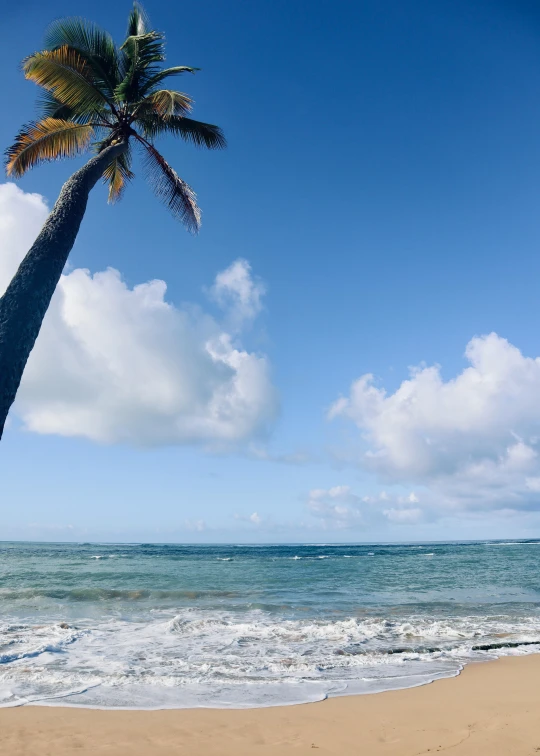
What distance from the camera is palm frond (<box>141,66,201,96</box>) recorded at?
29.6ft

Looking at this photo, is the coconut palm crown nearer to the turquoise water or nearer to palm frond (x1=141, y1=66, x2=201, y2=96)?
palm frond (x1=141, y1=66, x2=201, y2=96)

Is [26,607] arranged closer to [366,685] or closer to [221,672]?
[221,672]

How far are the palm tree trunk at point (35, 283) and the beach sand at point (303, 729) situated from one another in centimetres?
394

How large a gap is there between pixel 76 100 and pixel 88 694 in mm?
10085

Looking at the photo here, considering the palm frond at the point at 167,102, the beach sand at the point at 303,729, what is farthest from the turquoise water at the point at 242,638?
the palm frond at the point at 167,102

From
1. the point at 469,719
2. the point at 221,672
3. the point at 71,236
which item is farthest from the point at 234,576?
the point at 71,236

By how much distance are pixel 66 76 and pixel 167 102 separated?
1718 mm

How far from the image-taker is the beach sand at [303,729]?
218 inches

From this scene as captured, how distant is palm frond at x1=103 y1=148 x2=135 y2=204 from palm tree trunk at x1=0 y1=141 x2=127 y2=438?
10.4ft

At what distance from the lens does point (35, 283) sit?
5.96 meters

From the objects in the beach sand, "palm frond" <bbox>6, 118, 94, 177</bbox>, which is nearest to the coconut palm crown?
"palm frond" <bbox>6, 118, 94, 177</bbox>

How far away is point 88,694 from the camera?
294 inches

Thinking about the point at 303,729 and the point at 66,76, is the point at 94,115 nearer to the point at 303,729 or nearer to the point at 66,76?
the point at 66,76

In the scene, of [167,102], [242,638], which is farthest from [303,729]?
[167,102]
